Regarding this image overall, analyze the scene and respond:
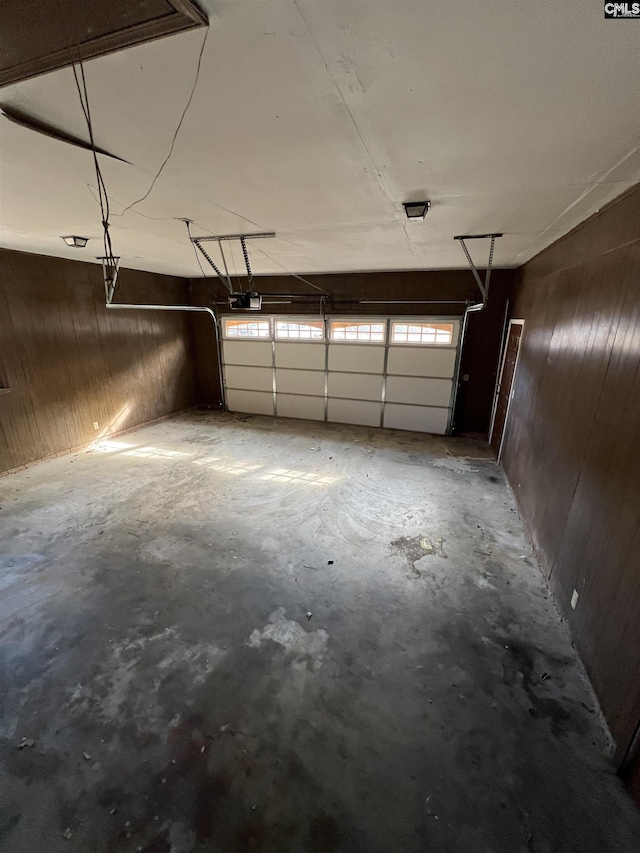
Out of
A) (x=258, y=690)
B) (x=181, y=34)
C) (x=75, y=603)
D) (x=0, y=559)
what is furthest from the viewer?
(x=0, y=559)

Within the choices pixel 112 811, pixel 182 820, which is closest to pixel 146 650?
pixel 112 811

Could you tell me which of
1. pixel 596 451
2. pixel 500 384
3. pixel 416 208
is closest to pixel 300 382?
pixel 500 384

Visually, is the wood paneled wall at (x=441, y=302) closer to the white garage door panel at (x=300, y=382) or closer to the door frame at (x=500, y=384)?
the door frame at (x=500, y=384)

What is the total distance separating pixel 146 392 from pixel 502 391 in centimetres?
657

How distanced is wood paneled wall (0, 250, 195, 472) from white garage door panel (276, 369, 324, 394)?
2.47 metres

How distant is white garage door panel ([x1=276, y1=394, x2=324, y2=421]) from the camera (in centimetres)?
740

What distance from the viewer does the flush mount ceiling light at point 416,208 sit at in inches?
101

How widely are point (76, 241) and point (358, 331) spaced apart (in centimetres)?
451

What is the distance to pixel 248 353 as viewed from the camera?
764 cm

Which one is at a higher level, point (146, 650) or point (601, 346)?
point (601, 346)

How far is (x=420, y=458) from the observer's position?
17.9ft

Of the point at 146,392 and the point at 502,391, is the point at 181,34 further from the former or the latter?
the point at 146,392

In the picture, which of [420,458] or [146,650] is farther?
[420,458]

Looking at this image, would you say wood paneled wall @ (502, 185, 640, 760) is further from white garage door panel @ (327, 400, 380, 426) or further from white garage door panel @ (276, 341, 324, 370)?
white garage door panel @ (276, 341, 324, 370)
